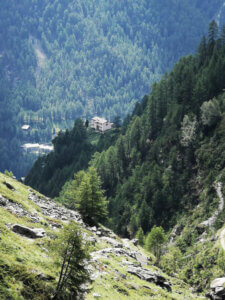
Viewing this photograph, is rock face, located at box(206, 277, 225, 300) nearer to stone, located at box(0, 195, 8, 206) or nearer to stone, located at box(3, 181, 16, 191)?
stone, located at box(0, 195, 8, 206)

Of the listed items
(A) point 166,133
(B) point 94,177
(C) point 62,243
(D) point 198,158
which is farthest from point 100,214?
(A) point 166,133

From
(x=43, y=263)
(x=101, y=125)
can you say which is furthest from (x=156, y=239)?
(x=101, y=125)

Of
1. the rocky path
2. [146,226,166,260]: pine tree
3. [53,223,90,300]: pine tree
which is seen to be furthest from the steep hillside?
Result: the rocky path

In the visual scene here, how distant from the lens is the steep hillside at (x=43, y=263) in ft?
78.2

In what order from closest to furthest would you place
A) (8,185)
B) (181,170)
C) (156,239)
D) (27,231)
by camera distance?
(27,231) → (8,185) → (156,239) → (181,170)

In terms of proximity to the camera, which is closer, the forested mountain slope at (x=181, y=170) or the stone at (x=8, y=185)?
the stone at (x=8, y=185)

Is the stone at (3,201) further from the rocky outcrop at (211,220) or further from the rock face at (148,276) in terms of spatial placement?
the rocky outcrop at (211,220)

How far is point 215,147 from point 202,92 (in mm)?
21491

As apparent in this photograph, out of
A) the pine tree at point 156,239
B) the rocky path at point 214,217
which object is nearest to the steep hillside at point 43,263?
the pine tree at point 156,239

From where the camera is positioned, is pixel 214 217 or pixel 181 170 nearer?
pixel 214 217

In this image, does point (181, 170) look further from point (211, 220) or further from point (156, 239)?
point (156, 239)

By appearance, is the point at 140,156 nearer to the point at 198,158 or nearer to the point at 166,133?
the point at 166,133

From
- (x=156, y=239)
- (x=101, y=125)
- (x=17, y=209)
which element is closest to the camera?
(x=17, y=209)

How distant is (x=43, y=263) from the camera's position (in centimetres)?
2773
